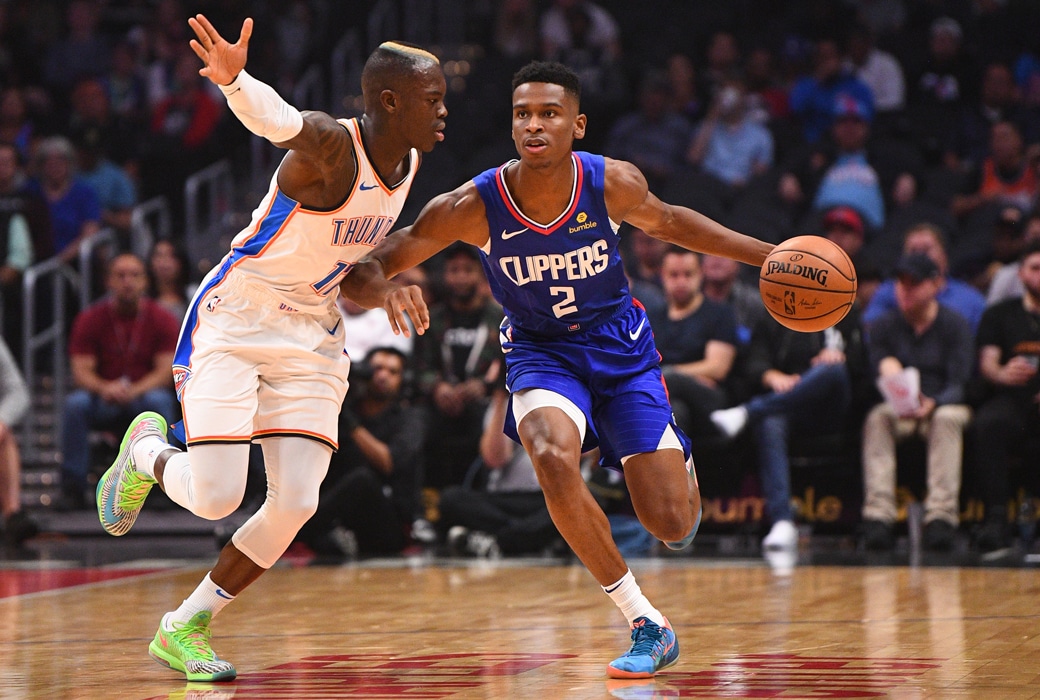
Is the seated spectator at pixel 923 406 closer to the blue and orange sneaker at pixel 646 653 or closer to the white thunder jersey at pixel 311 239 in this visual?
the blue and orange sneaker at pixel 646 653

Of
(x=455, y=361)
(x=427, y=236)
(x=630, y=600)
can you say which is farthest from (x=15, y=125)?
(x=630, y=600)

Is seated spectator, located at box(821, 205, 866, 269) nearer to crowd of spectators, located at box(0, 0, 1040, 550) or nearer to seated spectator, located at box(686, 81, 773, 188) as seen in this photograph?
crowd of spectators, located at box(0, 0, 1040, 550)

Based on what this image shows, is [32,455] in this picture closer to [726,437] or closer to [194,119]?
[194,119]

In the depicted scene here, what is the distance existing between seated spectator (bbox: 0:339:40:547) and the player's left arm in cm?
568

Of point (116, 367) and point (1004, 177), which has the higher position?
point (1004, 177)

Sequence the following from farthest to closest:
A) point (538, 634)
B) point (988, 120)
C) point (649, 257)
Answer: point (988, 120)
point (649, 257)
point (538, 634)

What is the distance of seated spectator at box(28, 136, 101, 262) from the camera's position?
11.4m

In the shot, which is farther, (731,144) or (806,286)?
(731,144)

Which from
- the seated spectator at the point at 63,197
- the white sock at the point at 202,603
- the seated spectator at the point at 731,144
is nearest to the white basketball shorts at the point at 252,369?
the white sock at the point at 202,603

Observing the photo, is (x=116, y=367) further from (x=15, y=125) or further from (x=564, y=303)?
(x=564, y=303)

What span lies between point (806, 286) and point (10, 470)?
6200mm

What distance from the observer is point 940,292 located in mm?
9039

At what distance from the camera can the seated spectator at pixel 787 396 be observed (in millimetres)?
8305

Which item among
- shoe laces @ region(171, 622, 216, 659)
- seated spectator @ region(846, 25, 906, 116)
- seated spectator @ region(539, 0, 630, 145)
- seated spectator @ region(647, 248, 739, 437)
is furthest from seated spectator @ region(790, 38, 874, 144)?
shoe laces @ region(171, 622, 216, 659)
